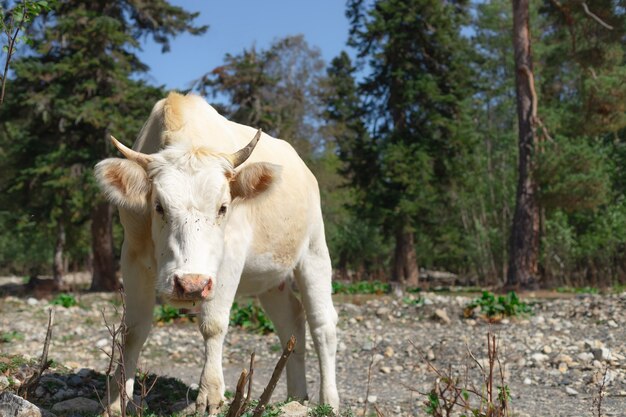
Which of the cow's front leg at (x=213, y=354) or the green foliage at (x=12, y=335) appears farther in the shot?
the green foliage at (x=12, y=335)

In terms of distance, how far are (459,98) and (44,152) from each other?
1329cm

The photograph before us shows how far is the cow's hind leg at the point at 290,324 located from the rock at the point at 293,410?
144cm

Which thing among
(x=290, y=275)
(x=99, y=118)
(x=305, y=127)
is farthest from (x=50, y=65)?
(x=305, y=127)

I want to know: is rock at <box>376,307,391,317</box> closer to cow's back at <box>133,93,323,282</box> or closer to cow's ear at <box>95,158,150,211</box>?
cow's back at <box>133,93,323,282</box>

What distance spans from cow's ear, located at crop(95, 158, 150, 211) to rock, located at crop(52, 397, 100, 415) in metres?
1.41

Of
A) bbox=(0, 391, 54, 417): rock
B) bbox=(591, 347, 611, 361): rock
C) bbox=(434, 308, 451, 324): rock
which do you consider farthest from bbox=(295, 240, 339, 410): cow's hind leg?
bbox=(434, 308, 451, 324): rock

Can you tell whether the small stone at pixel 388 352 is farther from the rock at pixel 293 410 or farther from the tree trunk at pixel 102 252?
the tree trunk at pixel 102 252

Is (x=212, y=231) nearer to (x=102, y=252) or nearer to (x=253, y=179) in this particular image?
(x=253, y=179)

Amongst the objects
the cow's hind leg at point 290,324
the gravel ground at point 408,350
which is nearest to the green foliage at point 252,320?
the gravel ground at point 408,350

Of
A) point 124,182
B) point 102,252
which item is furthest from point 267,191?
point 102,252

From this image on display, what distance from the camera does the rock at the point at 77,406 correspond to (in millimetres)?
4574

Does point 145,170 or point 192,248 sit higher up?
point 145,170

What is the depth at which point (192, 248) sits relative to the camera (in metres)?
3.93

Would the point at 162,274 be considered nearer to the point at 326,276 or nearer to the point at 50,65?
the point at 326,276
